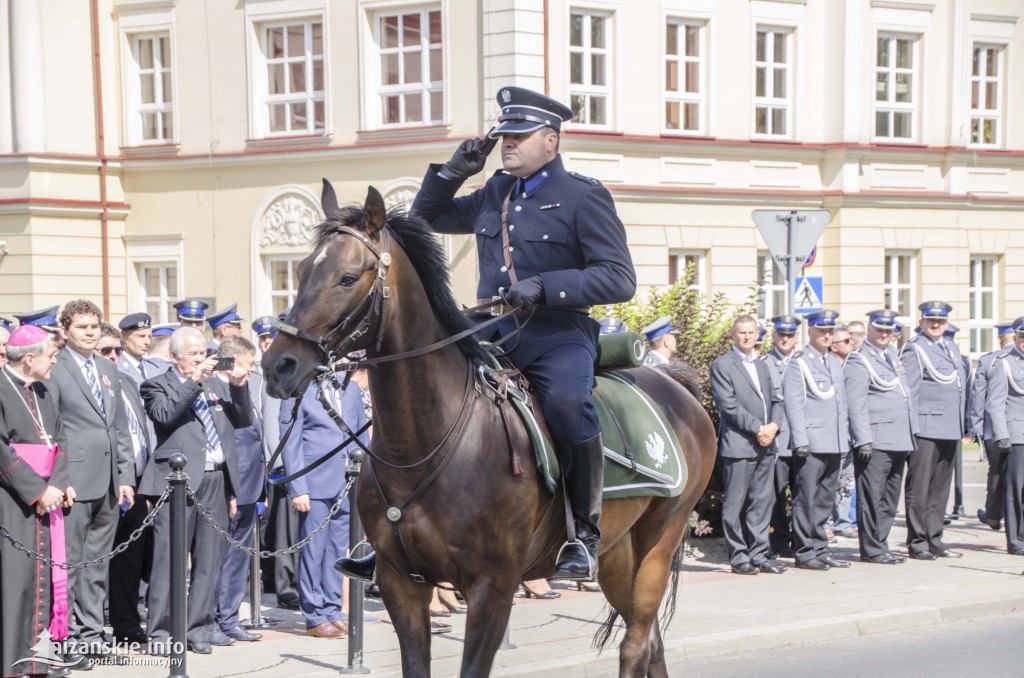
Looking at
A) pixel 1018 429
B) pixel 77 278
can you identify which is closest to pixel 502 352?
pixel 1018 429

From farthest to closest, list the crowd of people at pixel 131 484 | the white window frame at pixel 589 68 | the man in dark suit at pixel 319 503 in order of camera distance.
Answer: the white window frame at pixel 589 68
the man in dark suit at pixel 319 503
the crowd of people at pixel 131 484

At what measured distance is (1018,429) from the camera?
49.8 ft

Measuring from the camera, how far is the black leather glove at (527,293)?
6680mm

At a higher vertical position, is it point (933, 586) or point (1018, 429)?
point (1018, 429)

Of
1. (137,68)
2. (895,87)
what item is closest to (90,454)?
(137,68)

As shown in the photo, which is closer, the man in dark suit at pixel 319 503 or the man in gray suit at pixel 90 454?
the man in gray suit at pixel 90 454

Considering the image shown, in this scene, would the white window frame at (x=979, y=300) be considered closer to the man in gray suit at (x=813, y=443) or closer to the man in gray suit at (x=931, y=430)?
the man in gray suit at (x=931, y=430)

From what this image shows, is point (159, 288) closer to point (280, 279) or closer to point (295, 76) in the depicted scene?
point (280, 279)

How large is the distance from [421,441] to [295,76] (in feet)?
73.2

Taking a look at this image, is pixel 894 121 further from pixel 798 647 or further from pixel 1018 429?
pixel 798 647

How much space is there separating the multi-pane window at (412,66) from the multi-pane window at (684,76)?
461 cm

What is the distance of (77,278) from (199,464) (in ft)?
64.5

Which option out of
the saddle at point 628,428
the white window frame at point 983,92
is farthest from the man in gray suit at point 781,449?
the white window frame at point 983,92

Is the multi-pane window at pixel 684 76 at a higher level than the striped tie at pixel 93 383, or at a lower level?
higher
